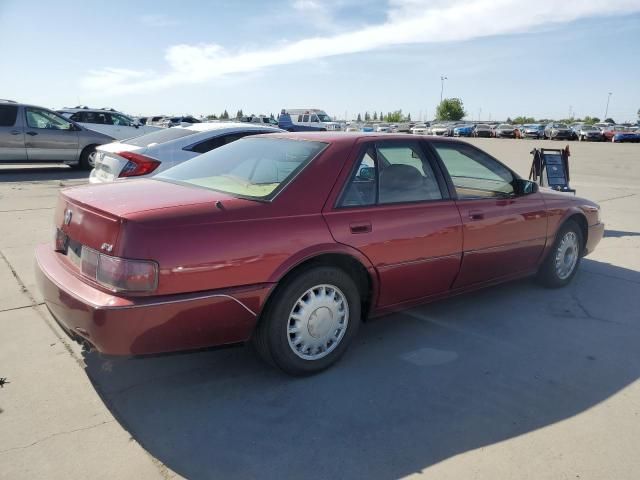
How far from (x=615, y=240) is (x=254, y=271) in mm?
6109

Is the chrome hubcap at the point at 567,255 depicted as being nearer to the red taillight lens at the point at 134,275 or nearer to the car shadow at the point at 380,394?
the car shadow at the point at 380,394

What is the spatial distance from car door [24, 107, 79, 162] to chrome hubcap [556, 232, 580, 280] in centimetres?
1191

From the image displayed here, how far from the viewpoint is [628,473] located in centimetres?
234

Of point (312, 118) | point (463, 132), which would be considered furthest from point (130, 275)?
point (463, 132)

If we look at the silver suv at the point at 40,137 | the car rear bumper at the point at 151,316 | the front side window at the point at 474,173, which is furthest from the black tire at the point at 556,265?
the silver suv at the point at 40,137

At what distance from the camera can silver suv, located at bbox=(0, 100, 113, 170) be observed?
38.4 feet

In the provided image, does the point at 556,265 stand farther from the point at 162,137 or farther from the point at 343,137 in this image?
the point at 162,137

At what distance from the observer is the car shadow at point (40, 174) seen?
11742 mm

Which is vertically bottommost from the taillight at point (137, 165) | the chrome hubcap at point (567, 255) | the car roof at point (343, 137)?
the chrome hubcap at point (567, 255)

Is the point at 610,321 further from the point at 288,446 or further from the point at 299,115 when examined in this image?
the point at 299,115

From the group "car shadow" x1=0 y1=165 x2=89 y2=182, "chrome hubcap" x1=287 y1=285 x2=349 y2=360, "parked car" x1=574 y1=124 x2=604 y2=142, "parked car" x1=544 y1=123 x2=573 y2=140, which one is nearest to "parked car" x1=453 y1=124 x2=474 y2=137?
"parked car" x1=544 y1=123 x2=573 y2=140

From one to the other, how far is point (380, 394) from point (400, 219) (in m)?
1.15

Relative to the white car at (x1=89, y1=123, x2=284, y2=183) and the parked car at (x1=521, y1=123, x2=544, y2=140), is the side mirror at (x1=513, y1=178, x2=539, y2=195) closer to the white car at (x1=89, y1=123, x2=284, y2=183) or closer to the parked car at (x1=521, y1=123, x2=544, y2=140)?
the white car at (x1=89, y1=123, x2=284, y2=183)

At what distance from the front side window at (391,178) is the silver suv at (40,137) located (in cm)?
1125
